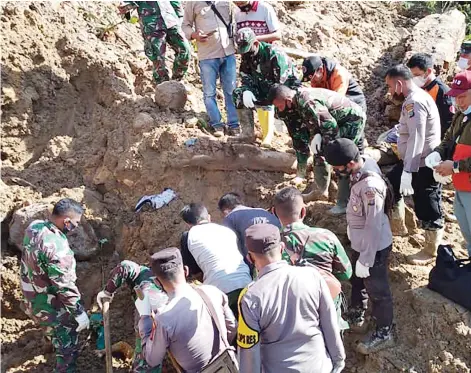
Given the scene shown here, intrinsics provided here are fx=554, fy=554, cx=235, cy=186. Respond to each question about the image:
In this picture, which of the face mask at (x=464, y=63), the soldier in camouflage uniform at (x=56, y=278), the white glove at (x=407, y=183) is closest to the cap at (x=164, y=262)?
the soldier in camouflage uniform at (x=56, y=278)

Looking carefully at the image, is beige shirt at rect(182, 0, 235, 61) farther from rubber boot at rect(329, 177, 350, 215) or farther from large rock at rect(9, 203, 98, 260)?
large rock at rect(9, 203, 98, 260)

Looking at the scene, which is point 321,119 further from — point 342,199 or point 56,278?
point 56,278

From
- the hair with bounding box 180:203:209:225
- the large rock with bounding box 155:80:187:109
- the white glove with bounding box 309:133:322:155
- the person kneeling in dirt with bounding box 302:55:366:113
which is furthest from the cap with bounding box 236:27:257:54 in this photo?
the hair with bounding box 180:203:209:225

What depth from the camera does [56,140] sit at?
6.84 m

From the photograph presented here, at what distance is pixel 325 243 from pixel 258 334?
949mm

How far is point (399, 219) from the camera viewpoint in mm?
5211

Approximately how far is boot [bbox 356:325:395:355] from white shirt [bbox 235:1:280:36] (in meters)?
3.33

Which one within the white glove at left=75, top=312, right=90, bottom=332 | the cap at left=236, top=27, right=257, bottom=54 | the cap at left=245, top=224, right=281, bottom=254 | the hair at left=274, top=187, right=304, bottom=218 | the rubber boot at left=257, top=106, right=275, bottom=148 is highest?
the cap at left=236, top=27, right=257, bottom=54

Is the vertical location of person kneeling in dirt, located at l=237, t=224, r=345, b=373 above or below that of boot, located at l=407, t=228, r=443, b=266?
above

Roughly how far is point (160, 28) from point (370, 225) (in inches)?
149

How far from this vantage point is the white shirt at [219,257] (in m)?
4.35

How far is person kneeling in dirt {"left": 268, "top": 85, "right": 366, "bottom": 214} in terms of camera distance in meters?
4.96

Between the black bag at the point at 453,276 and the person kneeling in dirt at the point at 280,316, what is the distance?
1.70 m

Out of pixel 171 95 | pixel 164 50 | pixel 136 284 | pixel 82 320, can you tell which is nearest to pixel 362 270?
pixel 136 284
